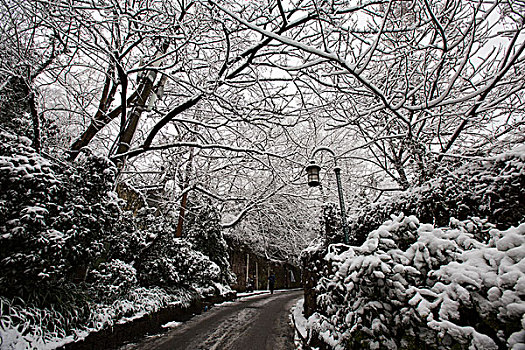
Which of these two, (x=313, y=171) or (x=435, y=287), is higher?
(x=313, y=171)

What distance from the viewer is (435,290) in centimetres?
166

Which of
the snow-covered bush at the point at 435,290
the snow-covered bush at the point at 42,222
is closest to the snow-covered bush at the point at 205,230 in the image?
the snow-covered bush at the point at 42,222

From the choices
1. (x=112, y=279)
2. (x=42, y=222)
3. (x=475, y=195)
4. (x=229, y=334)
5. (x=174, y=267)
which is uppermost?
(x=475, y=195)

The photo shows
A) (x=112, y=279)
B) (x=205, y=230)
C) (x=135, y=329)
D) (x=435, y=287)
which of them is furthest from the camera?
(x=205, y=230)

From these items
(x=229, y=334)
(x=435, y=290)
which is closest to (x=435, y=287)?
(x=435, y=290)

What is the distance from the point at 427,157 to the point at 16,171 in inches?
279

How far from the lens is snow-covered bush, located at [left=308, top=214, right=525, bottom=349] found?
1342mm

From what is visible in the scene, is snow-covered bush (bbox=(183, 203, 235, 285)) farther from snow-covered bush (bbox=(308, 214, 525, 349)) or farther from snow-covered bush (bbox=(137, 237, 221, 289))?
snow-covered bush (bbox=(308, 214, 525, 349))

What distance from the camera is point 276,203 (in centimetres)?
1344

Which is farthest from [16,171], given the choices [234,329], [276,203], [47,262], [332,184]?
[332,184]

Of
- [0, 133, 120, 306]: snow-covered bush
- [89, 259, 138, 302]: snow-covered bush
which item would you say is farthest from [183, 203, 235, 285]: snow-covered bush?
[0, 133, 120, 306]: snow-covered bush

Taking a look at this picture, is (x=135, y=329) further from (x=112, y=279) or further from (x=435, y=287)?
(x=435, y=287)

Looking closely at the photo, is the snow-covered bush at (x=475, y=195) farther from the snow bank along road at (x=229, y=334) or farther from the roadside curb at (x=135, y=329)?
the roadside curb at (x=135, y=329)

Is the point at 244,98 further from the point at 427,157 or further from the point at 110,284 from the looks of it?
the point at 110,284
